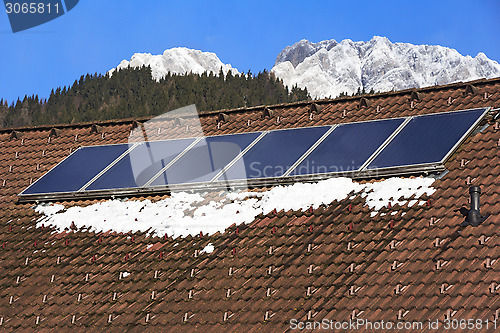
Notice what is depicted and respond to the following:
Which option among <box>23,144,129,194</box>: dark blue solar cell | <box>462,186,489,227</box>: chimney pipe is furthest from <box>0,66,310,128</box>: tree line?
<box>462,186,489,227</box>: chimney pipe

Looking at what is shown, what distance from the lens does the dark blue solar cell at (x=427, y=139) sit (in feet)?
37.2

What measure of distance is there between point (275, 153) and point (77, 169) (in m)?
4.60

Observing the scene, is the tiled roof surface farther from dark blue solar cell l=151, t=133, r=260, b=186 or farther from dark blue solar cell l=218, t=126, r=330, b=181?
dark blue solar cell l=151, t=133, r=260, b=186

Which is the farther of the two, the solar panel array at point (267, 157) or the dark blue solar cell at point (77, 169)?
the dark blue solar cell at point (77, 169)

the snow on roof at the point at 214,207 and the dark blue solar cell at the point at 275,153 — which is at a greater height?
the dark blue solar cell at the point at 275,153

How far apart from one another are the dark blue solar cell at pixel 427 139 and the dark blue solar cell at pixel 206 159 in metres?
3.12

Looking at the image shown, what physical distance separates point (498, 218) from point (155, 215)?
630cm

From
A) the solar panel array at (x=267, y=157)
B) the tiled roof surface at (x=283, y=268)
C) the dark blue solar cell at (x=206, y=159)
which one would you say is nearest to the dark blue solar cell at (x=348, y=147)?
the solar panel array at (x=267, y=157)

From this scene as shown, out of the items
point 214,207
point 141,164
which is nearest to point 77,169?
point 141,164

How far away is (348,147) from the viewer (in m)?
12.3

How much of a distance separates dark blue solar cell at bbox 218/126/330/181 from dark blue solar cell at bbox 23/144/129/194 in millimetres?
3175

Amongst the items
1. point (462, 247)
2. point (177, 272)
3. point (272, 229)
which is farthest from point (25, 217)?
point (462, 247)

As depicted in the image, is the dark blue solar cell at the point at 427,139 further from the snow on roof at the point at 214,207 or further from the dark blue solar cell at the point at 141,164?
the dark blue solar cell at the point at 141,164

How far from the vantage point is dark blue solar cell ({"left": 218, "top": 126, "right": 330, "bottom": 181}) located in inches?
486
